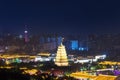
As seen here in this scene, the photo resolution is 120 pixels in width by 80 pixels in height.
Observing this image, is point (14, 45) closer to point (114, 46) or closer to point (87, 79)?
point (114, 46)

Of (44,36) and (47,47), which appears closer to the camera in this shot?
(47,47)

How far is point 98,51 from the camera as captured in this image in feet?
75.5

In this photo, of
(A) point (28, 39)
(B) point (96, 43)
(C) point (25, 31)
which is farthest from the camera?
(C) point (25, 31)

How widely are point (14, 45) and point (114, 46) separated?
5211 mm

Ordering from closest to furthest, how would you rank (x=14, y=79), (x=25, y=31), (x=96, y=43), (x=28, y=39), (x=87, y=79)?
1. (x=14, y=79)
2. (x=87, y=79)
3. (x=96, y=43)
4. (x=28, y=39)
5. (x=25, y=31)

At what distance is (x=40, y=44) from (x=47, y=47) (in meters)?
0.42

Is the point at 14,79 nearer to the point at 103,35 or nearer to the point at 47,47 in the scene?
the point at 47,47

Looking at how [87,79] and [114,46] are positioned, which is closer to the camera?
[87,79]

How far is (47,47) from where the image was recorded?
25109 mm

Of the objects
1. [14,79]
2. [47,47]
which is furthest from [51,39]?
[14,79]

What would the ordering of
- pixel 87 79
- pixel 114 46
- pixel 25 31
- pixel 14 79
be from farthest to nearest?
pixel 25 31, pixel 114 46, pixel 87 79, pixel 14 79

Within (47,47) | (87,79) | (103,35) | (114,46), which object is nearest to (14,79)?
(87,79)

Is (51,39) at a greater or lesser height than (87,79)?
greater

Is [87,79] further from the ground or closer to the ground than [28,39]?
closer to the ground
